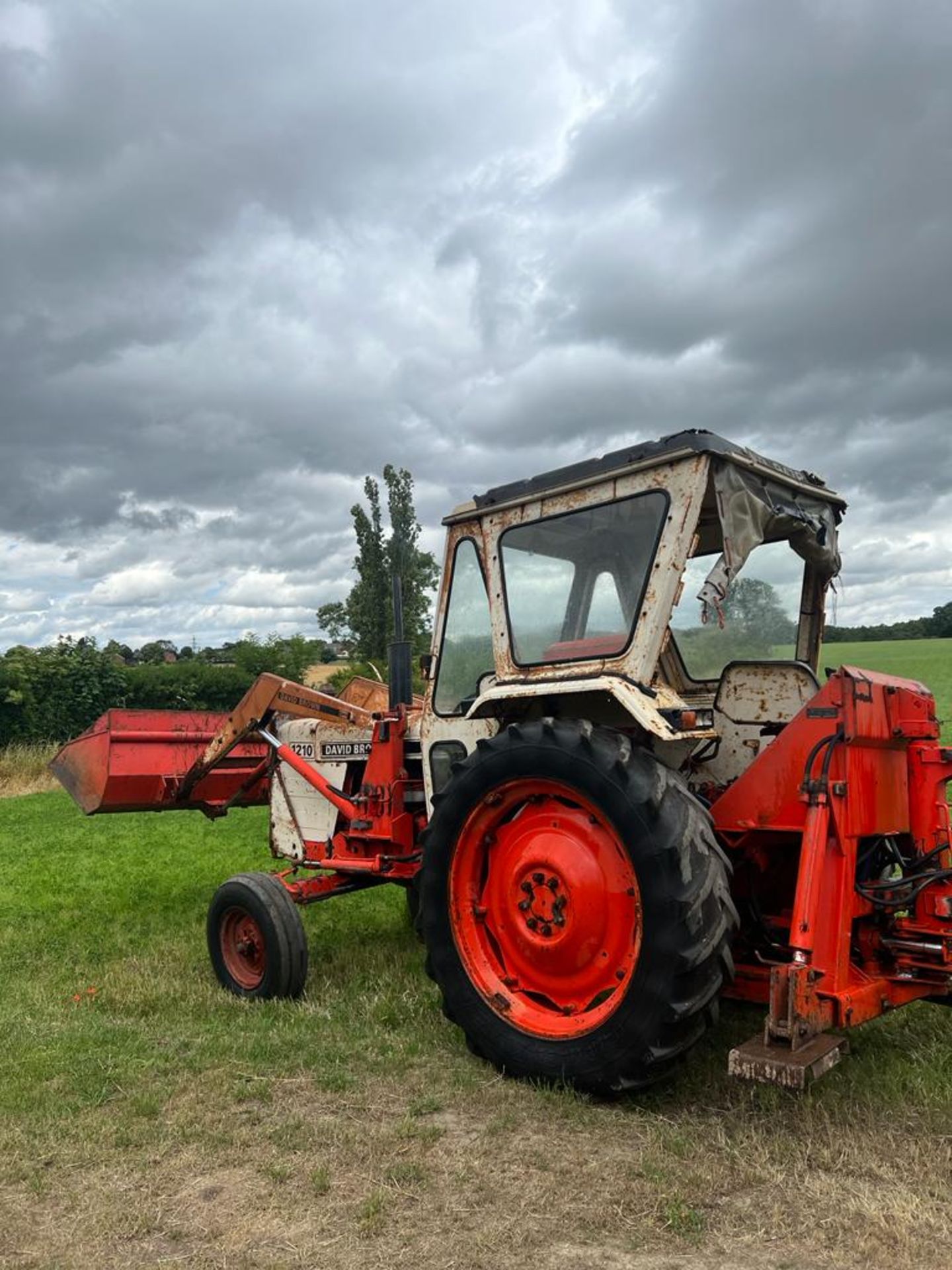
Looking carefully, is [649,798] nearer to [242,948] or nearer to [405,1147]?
[405,1147]

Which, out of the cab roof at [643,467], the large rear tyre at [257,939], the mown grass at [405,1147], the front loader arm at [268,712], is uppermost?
the cab roof at [643,467]

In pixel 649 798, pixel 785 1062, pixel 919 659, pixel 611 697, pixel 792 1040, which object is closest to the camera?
pixel 785 1062

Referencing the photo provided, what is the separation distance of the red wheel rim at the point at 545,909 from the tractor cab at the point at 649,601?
1.69ft

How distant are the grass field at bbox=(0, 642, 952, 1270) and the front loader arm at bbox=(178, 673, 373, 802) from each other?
1.64m

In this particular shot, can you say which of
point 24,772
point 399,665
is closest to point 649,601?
point 399,665

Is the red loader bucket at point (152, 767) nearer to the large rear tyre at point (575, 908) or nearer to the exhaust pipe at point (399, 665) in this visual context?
the exhaust pipe at point (399, 665)

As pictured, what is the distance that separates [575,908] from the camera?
4.14 meters

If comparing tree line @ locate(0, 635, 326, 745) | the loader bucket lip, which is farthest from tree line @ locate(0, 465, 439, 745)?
the loader bucket lip

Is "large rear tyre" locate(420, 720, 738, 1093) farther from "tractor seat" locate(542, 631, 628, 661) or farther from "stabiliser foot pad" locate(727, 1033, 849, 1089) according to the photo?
"tractor seat" locate(542, 631, 628, 661)

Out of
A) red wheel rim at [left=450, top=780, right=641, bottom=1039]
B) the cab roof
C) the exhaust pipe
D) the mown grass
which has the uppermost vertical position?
the cab roof

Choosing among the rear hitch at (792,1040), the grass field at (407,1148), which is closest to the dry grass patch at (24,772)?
the grass field at (407,1148)

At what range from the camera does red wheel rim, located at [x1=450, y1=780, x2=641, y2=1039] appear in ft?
13.4

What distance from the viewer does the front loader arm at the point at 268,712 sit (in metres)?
6.40

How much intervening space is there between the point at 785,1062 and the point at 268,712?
4.22 meters
